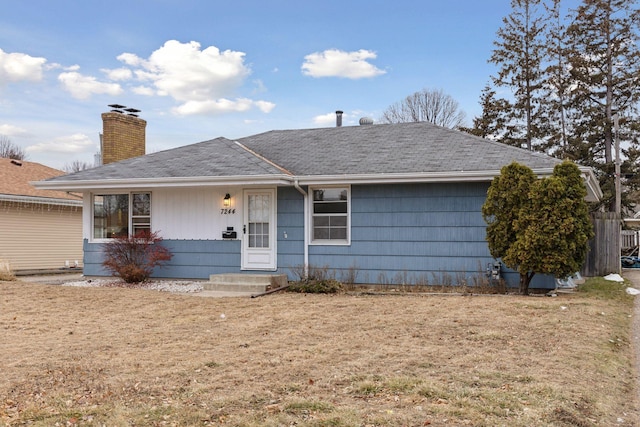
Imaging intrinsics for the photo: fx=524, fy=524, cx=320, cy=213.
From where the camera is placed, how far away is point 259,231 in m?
11.6

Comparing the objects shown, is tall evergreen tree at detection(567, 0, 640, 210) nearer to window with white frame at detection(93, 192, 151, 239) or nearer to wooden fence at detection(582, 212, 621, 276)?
wooden fence at detection(582, 212, 621, 276)

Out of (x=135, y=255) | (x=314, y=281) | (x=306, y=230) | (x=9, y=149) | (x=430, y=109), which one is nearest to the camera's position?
(x=314, y=281)

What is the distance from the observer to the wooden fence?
13.7m

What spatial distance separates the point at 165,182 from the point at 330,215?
12.1 feet

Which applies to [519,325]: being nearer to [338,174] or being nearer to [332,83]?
[338,174]

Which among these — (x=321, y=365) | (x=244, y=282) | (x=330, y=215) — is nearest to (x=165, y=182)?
(x=244, y=282)

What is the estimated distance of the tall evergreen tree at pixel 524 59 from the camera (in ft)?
83.8

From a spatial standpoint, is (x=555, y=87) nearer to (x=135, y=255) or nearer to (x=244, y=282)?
(x=244, y=282)

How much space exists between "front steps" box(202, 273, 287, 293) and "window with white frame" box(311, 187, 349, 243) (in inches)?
49.0

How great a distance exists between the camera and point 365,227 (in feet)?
36.1

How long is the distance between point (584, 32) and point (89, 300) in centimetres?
A: 2397

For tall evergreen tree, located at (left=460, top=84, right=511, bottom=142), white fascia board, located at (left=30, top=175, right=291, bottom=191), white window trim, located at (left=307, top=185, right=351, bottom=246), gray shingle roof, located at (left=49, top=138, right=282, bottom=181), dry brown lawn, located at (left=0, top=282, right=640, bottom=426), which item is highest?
tall evergreen tree, located at (left=460, top=84, right=511, bottom=142)

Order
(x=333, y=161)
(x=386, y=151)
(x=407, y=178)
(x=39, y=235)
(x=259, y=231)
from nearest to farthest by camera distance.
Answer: (x=407, y=178), (x=259, y=231), (x=333, y=161), (x=386, y=151), (x=39, y=235)

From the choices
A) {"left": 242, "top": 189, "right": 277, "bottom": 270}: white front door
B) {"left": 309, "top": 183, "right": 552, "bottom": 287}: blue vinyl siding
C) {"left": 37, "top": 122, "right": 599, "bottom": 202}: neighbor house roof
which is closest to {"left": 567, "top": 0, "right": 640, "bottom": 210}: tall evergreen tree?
{"left": 37, "top": 122, "right": 599, "bottom": 202}: neighbor house roof
